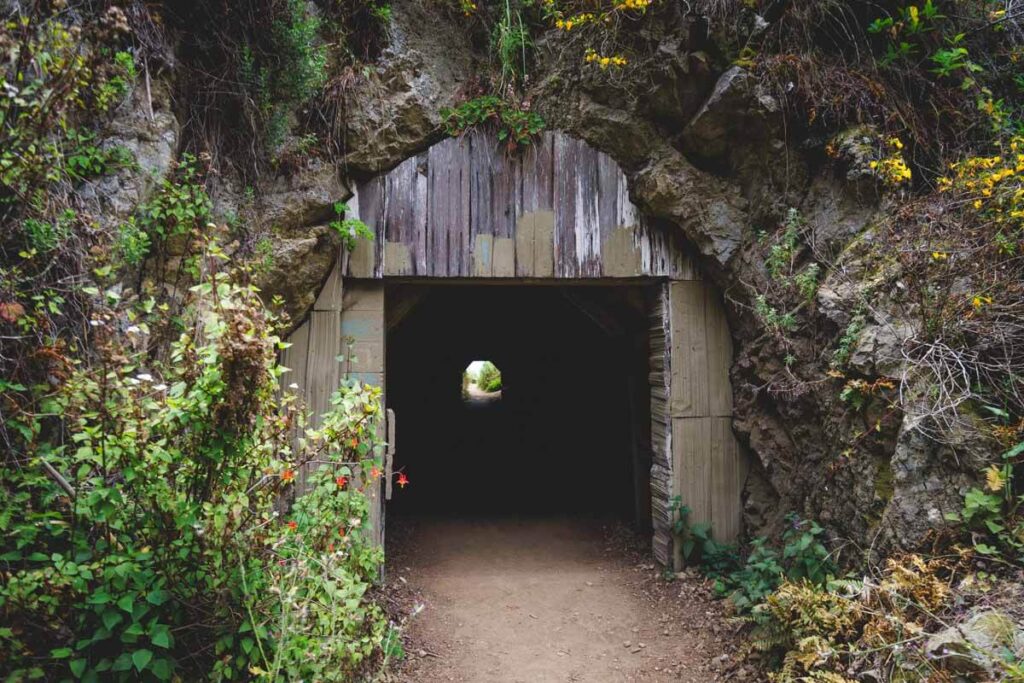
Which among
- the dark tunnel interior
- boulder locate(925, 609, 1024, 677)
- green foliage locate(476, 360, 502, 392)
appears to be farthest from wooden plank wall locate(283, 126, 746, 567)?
green foliage locate(476, 360, 502, 392)

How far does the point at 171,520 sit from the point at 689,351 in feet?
13.8

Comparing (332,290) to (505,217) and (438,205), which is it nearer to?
(438,205)

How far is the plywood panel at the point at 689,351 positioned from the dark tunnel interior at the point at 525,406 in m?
0.81

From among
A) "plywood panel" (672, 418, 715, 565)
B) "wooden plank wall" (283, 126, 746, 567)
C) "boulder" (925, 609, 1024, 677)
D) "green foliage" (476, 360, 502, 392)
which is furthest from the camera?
"green foliage" (476, 360, 502, 392)

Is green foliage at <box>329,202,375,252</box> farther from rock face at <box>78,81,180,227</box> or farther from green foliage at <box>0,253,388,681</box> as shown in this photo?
green foliage at <box>0,253,388,681</box>

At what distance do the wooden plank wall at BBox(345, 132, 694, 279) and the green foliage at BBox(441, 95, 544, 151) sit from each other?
0.10 meters

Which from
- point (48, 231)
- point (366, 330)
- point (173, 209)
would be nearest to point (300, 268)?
point (366, 330)

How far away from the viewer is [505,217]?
5188 mm

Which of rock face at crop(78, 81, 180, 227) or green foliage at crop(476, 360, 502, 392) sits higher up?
rock face at crop(78, 81, 180, 227)

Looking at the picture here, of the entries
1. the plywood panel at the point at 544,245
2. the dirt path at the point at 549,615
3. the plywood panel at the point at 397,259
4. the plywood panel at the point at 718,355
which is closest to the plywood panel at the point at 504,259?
the plywood panel at the point at 544,245

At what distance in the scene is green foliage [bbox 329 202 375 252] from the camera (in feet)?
15.8

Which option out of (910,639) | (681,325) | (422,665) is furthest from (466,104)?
(910,639)

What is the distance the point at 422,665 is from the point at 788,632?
93.3 inches

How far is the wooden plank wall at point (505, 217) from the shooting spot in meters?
5.08
